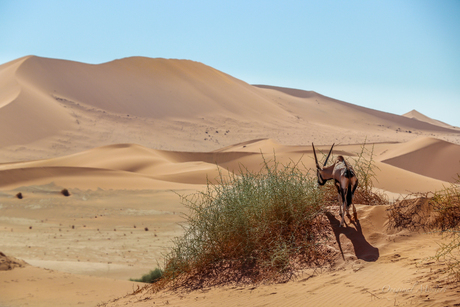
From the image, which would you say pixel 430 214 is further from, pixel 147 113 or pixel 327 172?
pixel 147 113

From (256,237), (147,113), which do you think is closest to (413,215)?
(256,237)

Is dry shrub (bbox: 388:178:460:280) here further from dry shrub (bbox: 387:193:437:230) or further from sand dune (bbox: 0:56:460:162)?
sand dune (bbox: 0:56:460:162)

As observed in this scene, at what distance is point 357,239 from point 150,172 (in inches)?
982

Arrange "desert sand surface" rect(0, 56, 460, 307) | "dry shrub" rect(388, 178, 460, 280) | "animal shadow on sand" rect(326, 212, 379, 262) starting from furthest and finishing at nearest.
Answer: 1. "dry shrub" rect(388, 178, 460, 280)
2. "animal shadow on sand" rect(326, 212, 379, 262)
3. "desert sand surface" rect(0, 56, 460, 307)

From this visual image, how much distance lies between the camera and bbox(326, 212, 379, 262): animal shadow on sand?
17.9ft

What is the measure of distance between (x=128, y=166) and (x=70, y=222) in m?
14.6

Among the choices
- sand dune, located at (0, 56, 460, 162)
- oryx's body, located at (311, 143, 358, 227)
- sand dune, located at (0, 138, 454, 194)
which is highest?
sand dune, located at (0, 56, 460, 162)

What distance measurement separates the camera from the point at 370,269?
16.4ft

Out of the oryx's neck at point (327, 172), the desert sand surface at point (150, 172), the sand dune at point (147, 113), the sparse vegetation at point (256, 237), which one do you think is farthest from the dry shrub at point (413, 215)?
the sand dune at point (147, 113)

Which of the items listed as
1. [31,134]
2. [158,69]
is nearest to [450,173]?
[31,134]

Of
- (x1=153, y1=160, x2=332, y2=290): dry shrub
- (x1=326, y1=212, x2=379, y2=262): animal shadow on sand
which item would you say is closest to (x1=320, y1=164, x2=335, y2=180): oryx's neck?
(x1=153, y1=160, x2=332, y2=290): dry shrub

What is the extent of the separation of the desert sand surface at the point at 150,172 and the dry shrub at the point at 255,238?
13.3 inches

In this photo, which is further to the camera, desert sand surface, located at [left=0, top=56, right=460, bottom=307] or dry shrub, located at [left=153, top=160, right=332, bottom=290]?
dry shrub, located at [left=153, top=160, right=332, bottom=290]

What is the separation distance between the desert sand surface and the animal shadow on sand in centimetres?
2
